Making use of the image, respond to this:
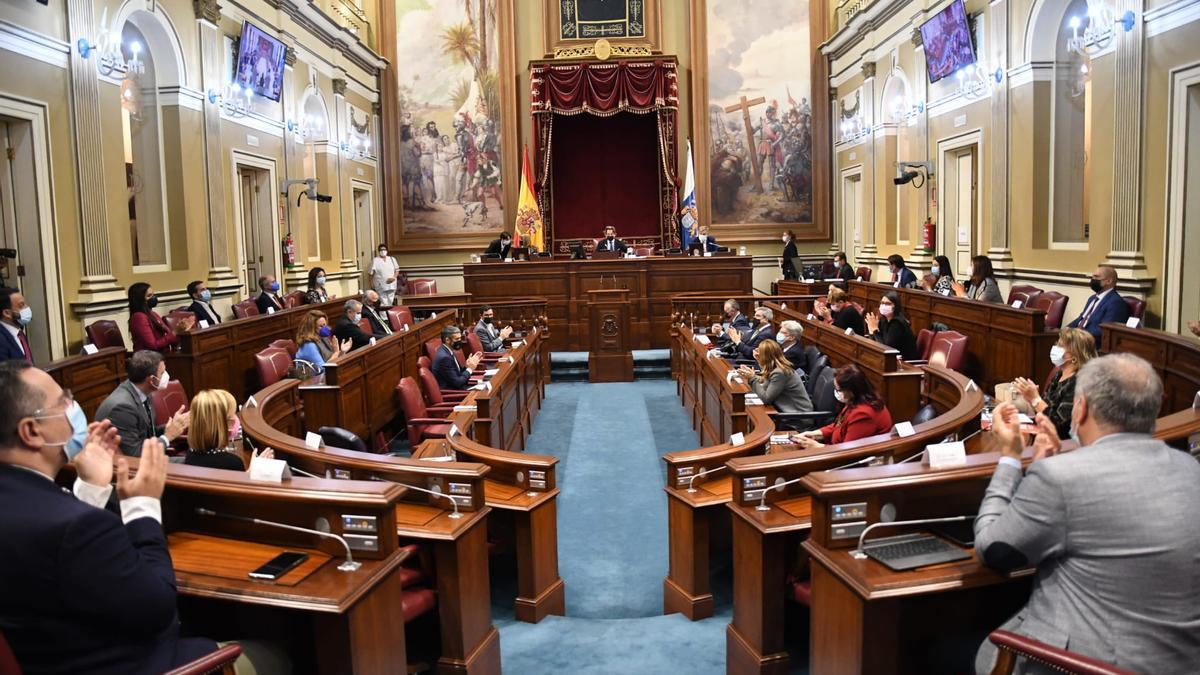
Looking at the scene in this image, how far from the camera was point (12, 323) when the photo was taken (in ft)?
20.5

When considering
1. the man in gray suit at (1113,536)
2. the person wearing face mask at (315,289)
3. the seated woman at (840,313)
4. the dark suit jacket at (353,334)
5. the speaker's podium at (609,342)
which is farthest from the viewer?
the person wearing face mask at (315,289)

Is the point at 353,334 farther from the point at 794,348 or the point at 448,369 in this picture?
the point at 794,348

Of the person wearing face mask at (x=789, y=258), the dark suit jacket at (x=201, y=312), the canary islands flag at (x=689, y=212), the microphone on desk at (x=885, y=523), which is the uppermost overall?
the canary islands flag at (x=689, y=212)

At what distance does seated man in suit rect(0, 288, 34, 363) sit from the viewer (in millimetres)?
5984

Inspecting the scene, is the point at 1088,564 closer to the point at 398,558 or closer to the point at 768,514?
the point at 768,514

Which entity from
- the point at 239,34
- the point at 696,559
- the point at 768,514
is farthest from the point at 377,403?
the point at 239,34

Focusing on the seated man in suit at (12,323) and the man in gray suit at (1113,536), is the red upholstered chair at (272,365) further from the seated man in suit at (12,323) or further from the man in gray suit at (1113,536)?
the man in gray suit at (1113,536)

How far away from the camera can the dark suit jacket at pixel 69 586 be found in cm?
183

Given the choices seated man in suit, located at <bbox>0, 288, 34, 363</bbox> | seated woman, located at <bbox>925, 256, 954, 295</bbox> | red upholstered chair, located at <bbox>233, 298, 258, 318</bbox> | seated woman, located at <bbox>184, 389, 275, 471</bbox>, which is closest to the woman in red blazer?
seated man in suit, located at <bbox>0, 288, 34, 363</bbox>

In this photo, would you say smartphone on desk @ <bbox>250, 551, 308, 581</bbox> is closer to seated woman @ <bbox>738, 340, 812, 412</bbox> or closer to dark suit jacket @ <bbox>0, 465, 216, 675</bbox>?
dark suit jacket @ <bbox>0, 465, 216, 675</bbox>

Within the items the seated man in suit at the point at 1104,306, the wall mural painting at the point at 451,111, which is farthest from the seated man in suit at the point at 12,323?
the wall mural painting at the point at 451,111

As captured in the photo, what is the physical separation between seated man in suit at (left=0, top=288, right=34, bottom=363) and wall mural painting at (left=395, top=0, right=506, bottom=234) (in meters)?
11.4

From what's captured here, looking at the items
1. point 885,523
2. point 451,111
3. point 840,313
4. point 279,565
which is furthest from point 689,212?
point 279,565

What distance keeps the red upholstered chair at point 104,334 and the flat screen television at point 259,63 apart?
14.6 ft
